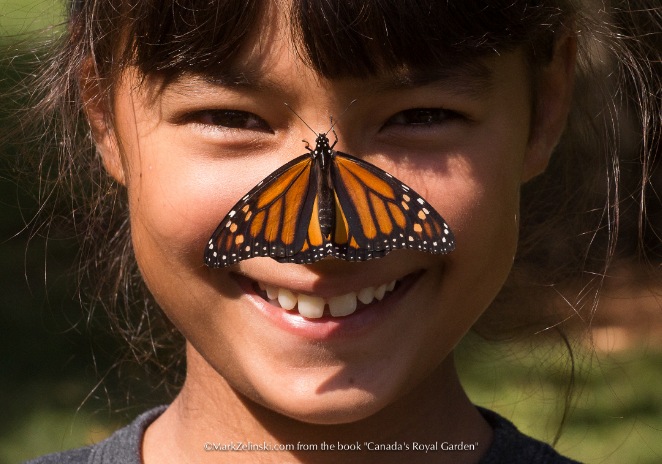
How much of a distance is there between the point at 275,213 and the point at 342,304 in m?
0.22

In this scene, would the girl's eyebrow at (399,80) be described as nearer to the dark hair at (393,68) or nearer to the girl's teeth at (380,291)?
the dark hair at (393,68)

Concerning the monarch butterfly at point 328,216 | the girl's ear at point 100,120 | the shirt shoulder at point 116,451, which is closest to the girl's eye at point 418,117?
the monarch butterfly at point 328,216

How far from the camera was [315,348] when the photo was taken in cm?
180

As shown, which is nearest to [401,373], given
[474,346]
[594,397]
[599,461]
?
[474,346]

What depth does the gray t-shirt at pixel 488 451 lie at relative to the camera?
2.07 meters

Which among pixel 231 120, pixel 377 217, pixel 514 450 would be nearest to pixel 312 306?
pixel 377 217

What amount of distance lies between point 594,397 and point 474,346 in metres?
1.33

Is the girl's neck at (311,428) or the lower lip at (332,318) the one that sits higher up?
the lower lip at (332,318)

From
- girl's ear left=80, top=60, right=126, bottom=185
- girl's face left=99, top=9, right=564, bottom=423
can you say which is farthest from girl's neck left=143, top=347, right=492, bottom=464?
girl's ear left=80, top=60, right=126, bottom=185

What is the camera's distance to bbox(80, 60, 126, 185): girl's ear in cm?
202

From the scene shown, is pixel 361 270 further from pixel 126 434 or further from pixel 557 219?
pixel 557 219

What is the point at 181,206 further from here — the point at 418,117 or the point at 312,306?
the point at 418,117

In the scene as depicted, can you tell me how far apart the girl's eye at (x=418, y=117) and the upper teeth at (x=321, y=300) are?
272 mm

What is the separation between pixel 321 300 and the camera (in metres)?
1.80
